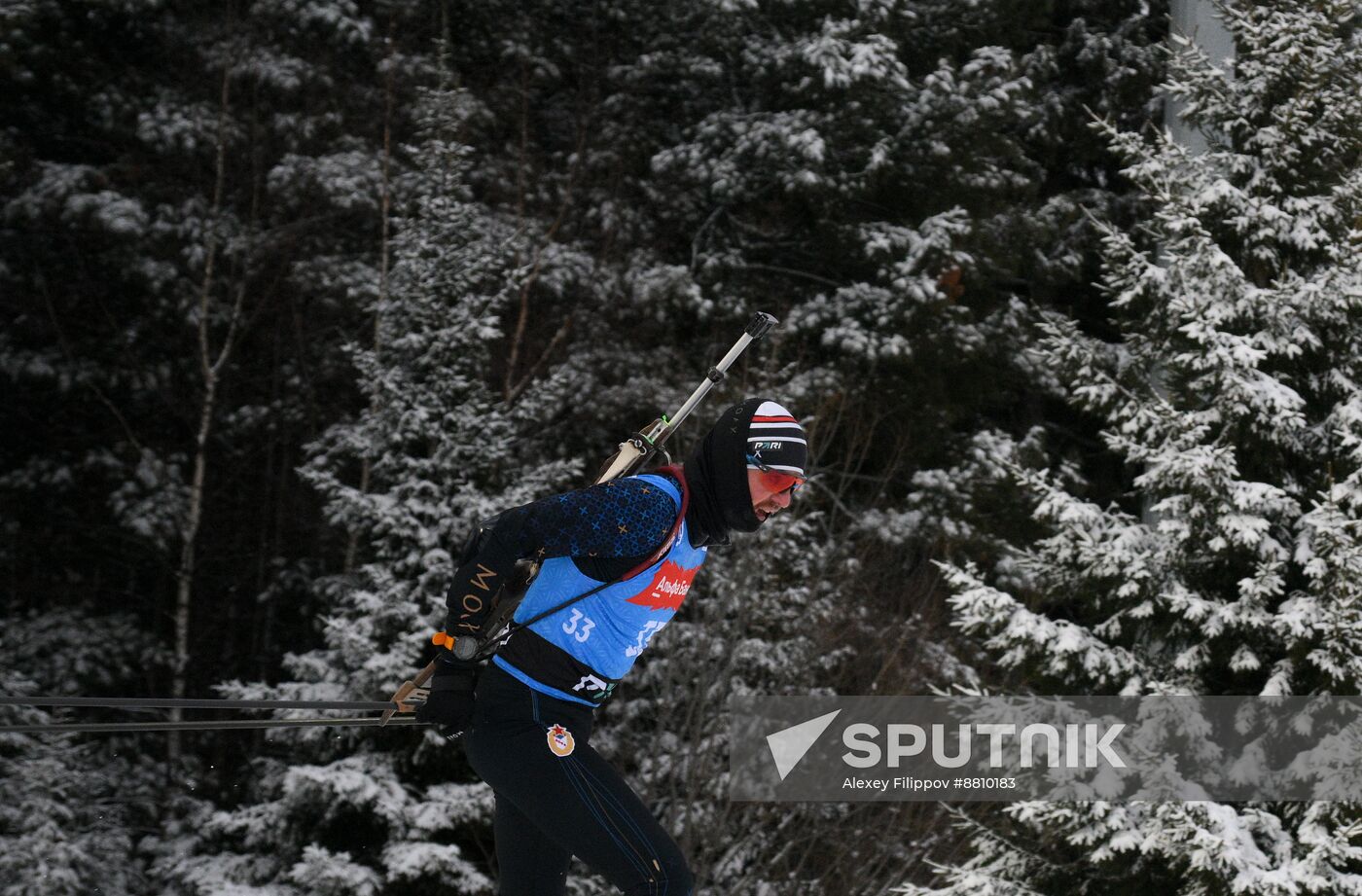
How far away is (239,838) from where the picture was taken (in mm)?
11750

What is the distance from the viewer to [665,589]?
370 cm

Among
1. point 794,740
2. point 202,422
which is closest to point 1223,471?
point 794,740

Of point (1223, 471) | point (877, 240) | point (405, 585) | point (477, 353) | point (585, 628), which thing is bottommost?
point (405, 585)

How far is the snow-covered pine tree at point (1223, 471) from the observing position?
280 inches

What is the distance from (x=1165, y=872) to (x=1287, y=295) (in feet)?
9.30

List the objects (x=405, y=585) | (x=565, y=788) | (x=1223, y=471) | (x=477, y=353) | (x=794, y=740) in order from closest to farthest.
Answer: (x=565, y=788) → (x=1223, y=471) → (x=405, y=585) → (x=794, y=740) → (x=477, y=353)

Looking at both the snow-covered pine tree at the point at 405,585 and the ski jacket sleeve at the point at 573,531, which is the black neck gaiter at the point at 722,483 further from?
the snow-covered pine tree at the point at 405,585

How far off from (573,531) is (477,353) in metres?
8.20

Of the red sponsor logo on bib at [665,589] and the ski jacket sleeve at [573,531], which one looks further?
the red sponsor logo on bib at [665,589]

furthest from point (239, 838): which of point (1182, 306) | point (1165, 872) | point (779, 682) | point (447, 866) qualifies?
point (1182, 306)

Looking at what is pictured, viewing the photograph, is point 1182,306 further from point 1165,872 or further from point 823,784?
point 823,784

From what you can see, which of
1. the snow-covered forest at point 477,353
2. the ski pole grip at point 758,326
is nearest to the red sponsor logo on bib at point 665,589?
the ski pole grip at point 758,326

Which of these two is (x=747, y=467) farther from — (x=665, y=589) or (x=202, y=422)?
(x=202, y=422)

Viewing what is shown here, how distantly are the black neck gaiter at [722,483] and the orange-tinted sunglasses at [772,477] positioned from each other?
26 millimetres
